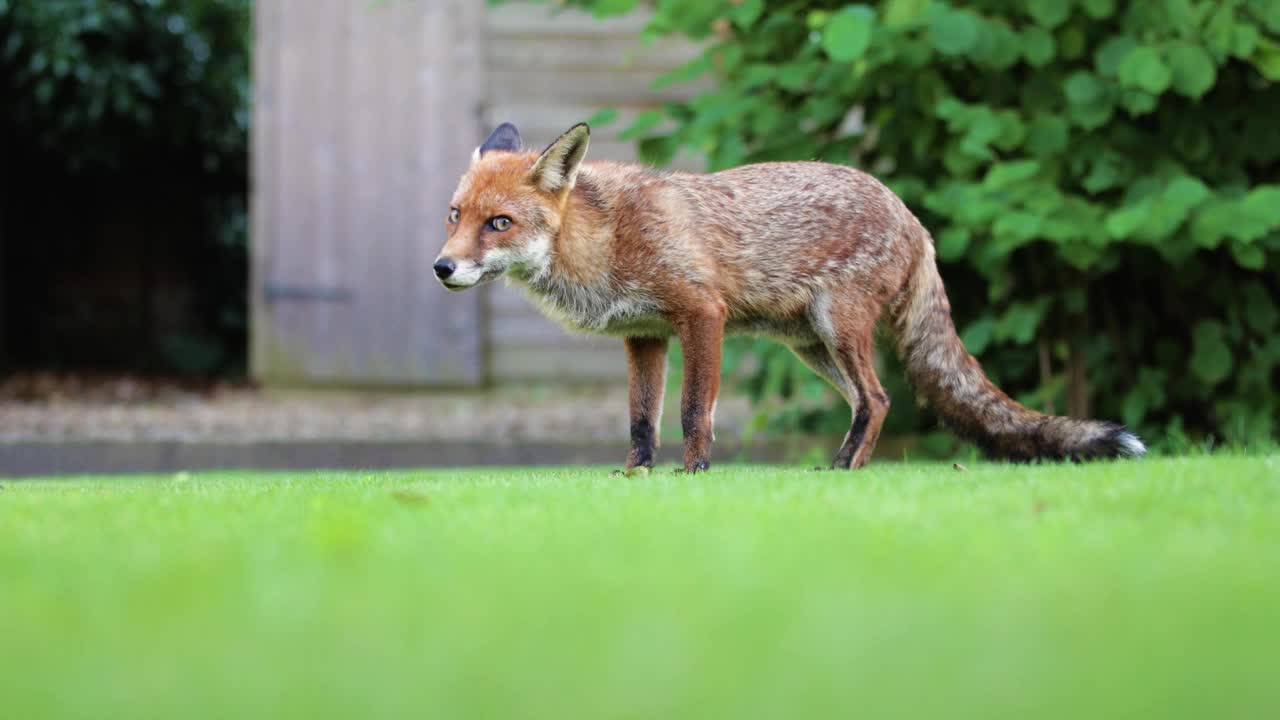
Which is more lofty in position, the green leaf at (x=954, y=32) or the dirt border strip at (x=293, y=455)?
the green leaf at (x=954, y=32)

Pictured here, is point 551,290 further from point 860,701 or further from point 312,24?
point 312,24

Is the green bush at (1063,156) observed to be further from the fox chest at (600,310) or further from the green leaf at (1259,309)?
the fox chest at (600,310)

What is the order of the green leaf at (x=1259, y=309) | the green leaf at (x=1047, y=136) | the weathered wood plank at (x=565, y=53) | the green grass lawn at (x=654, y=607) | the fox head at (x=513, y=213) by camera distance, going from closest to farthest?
the green grass lawn at (x=654, y=607), the fox head at (x=513, y=213), the green leaf at (x=1047, y=136), the green leaf at (x=1259, y=309), the weathered wood plank at (x=565, y=53)

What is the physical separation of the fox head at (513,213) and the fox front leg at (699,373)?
575mm

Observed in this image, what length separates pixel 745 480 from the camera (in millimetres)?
3943

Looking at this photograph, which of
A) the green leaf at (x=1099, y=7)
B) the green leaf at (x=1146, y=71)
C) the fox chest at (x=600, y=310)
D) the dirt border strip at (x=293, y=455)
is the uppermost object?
the green leaf at (x=1099, y=7)

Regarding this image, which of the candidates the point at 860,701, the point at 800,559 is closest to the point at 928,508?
the point at 800,559

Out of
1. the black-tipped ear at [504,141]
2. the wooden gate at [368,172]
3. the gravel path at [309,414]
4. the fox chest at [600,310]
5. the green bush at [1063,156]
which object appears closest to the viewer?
the fox chest at [600,310]

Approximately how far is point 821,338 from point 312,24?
835cm

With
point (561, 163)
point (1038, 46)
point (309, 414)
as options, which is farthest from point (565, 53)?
point (561, 163)

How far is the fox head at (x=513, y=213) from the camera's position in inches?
173

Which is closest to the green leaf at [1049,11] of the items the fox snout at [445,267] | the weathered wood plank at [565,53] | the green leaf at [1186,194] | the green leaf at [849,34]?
the green leaf at [849,34]

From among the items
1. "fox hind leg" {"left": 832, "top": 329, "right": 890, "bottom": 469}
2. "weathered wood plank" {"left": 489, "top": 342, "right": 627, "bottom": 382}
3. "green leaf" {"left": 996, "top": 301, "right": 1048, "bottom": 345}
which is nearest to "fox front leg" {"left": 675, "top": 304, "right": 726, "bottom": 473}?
"fox hind leg" {"left": 832, "top": 329, "right": 890, "bottom": 469}

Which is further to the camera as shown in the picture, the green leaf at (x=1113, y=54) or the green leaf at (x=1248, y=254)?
the green leaf at (x=1113, y=54)
